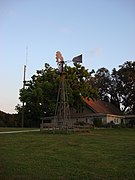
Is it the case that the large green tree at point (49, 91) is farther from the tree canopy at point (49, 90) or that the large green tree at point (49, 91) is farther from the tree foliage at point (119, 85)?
the tree foliage at point (119, 85)

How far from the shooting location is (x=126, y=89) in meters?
49.9

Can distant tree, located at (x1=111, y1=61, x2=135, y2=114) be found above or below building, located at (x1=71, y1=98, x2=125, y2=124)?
above

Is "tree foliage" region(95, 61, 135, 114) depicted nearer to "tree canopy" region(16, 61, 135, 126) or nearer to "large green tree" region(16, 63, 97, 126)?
"tree canopy" region(16, 61, 135, 126)

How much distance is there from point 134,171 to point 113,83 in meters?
48.0

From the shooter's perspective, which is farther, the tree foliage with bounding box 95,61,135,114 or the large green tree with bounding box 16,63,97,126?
the tree foliage with bounding box 95,61,135,114

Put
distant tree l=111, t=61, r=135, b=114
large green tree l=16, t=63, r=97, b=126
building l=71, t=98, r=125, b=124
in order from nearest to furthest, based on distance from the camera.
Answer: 1. large green tree l=16, t=63, r=97, b=126
2. building l=71, t=98, r=125, b=124
3. distant tree l=111, t=61, r=135, b=114

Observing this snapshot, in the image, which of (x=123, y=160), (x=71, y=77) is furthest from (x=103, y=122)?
(x=123, y=160)

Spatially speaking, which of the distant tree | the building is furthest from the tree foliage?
the building

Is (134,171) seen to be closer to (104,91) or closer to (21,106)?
(21,106)

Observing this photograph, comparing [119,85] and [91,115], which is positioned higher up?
[119,85]

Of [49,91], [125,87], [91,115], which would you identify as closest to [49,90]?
[49,91]

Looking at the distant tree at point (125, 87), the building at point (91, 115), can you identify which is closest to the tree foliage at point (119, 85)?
the distant tree at point (125, 87)

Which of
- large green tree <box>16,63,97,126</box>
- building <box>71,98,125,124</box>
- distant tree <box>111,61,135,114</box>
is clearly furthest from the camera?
distant tree <box>111,61,135,114</box>

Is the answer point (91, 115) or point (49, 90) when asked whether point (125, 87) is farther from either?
point (49, 90)
